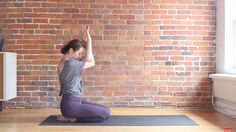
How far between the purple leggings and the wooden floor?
0.93 ft

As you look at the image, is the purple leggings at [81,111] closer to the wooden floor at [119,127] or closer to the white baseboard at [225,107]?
the wooden floor at [119,127]

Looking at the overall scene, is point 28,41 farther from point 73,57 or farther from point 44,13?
point 73,57

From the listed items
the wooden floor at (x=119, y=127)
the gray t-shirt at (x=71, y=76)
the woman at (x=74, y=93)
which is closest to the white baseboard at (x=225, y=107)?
the wooden floor at (x=119, y=127)

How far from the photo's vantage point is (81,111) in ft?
12.5

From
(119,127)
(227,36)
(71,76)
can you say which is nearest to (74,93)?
(71,76)

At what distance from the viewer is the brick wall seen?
5016mm

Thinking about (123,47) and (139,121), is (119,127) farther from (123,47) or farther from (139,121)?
(123,47)

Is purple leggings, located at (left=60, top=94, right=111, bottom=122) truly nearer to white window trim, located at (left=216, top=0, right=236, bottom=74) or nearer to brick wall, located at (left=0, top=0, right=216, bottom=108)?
brick wall, located at (left=0, top=0, right=216, bottom=108)

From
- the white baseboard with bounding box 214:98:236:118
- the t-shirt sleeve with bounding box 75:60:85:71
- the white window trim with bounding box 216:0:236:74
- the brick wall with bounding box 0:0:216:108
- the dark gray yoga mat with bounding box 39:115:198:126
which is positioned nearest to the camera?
the dark gray yoga mat with bounding box 39:115:198:126

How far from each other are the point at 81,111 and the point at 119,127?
0.56 m

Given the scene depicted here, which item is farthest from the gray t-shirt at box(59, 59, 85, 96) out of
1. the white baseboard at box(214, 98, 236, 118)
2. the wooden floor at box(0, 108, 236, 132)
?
the white baseboard at box(214, 98, 236, 118)

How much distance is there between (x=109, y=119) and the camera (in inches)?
159

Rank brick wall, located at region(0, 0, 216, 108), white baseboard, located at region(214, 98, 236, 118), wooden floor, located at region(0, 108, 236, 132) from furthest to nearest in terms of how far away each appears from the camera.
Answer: brick wall, located at region(0, 0, 216, 108) → white baseboard, located at region(214, 98, 236, 118) → wooden floor, located at region(0, 108, 236, 132)

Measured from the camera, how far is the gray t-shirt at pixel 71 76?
3.82 m
